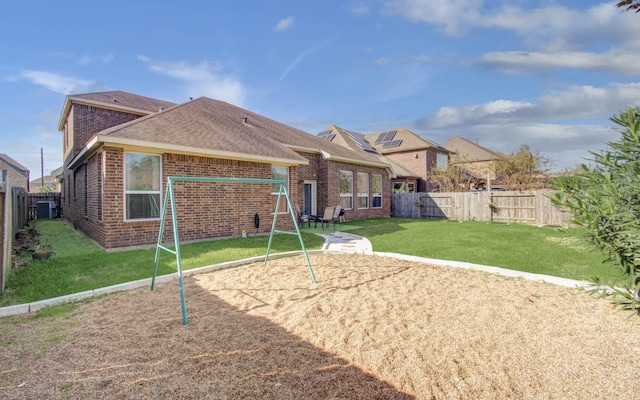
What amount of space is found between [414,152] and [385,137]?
4.20 metres

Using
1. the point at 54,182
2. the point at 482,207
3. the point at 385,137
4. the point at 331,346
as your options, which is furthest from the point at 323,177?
the point at 54,182

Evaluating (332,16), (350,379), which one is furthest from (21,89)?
(350,379)

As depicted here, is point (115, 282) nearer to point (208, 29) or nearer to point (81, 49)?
point (208, 29)

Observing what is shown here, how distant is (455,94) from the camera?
1614cm

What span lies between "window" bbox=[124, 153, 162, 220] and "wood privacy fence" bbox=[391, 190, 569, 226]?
15398mm

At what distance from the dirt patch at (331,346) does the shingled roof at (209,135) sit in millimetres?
4742

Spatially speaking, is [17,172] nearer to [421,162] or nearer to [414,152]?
[414,152]

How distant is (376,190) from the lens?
1927cm

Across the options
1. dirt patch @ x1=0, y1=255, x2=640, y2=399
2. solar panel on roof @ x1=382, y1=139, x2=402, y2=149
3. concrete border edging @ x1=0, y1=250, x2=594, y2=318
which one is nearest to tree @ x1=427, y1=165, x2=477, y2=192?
solar panel on roof @ x1=382, y1=139, x2=402, y2=149

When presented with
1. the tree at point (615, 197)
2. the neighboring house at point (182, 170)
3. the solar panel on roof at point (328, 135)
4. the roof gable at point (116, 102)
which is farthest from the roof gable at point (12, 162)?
the tree at point (615, 197)

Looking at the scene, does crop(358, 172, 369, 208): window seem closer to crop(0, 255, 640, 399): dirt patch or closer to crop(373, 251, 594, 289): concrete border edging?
crop(373, 251, 594, 289): concrete border edging

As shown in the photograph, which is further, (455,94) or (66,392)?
(455,94)

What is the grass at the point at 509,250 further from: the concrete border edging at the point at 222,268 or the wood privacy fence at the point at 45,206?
the wood privacy fence at the point at 45,206

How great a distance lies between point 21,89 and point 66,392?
65.7 ft
